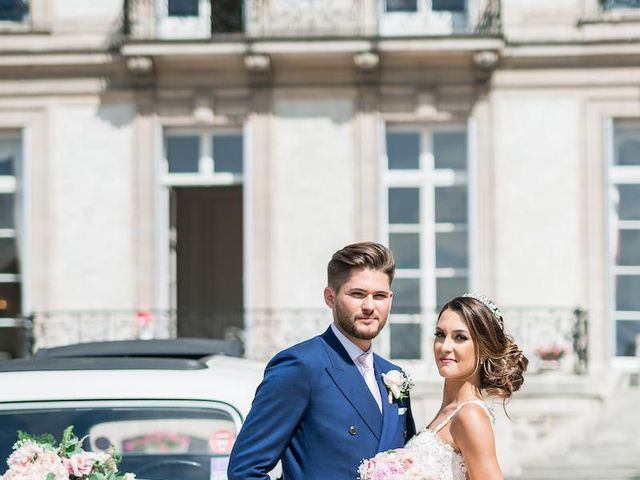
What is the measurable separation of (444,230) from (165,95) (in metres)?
4.07

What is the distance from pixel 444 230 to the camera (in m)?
15.2

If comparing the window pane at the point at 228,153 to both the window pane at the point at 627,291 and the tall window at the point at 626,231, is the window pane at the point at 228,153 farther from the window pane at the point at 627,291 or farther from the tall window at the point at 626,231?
the window pane at the point at 627,291

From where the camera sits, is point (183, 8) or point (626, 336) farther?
point (183, 8)

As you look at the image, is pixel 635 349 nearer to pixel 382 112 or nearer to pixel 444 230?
pixel 444 230

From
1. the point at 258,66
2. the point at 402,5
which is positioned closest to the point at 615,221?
the point at 402,5

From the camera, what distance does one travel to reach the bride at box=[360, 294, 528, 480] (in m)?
3.74

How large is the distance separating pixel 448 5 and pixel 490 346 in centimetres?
1207

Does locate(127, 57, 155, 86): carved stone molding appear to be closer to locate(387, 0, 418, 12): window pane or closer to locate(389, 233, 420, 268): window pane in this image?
locate(387, 0, 418, 12): window pane

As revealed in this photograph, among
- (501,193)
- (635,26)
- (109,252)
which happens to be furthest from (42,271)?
(635,26)

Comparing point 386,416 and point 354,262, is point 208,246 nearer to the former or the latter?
point 386,416

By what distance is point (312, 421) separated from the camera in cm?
356

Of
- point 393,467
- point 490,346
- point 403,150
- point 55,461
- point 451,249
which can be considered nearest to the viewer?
point 393,467

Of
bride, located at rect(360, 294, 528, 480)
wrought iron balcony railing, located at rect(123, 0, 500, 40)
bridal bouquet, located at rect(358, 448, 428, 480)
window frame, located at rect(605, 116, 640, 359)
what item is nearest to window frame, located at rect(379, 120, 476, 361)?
wrought iron balcony railing, located at rect(123, 0, 500, 40)

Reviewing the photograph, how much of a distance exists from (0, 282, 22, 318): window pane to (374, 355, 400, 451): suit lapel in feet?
40.6
